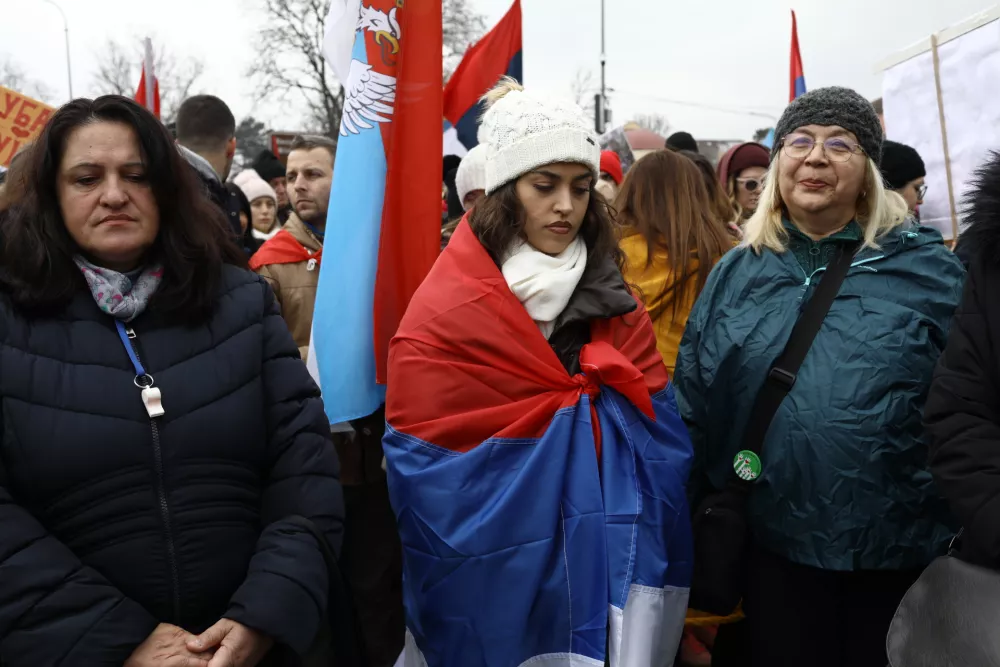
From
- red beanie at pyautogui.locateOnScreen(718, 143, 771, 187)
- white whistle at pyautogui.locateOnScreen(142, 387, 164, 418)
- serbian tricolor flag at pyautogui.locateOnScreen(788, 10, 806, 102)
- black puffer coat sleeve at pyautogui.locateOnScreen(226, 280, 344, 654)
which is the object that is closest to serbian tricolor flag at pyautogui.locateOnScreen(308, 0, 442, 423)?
black puffer coat sleeve at pyautogui.locateOnScreen(226, 280, 344, 654)

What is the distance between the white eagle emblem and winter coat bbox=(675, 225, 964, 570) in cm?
168

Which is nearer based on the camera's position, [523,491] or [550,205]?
[523,491]

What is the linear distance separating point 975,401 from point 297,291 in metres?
2.74

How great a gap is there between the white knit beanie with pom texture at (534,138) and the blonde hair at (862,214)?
59 centimetres

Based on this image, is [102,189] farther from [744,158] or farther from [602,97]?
[602,97]

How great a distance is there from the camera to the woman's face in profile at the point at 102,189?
2.11 metres

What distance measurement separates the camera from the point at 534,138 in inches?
106

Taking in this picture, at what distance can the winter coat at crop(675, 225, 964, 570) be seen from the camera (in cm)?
239

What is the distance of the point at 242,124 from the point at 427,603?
151 ft

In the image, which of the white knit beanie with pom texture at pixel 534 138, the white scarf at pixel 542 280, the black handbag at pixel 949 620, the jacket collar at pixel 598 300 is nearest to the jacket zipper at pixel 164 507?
the white scarf at pixel 542 280

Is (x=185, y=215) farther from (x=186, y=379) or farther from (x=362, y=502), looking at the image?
(x=362, y=502)

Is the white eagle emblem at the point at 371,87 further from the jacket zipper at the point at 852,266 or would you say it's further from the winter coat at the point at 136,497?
the jacket zipper at the point at 852,266

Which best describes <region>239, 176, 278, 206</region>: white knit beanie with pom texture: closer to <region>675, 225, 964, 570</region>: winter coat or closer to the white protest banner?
the white protest banner

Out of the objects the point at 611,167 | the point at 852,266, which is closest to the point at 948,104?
the point at 611,167
